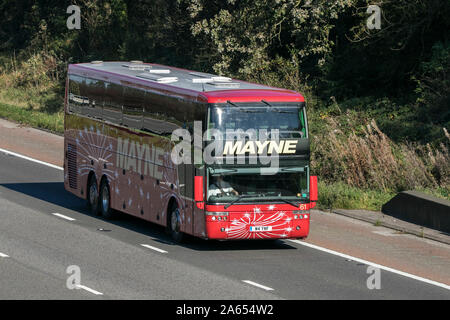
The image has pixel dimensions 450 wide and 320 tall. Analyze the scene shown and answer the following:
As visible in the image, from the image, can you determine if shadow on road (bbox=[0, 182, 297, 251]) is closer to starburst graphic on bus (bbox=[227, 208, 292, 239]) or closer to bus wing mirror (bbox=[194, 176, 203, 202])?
starburst graphic on bus (bbox=[227, 208, 292, 239])

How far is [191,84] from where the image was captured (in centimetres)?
2248

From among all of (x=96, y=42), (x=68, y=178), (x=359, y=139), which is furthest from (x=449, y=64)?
(x=96, y=42)

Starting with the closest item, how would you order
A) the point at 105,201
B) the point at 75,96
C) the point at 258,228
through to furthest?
the point at 258,228 < the point at 105,201 < the point at 75,96

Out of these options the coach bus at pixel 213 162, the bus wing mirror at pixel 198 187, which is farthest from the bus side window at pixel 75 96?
the bus wing mirror at pixel 198 187

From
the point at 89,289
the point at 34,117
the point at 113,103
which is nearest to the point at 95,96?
the point at 113,103

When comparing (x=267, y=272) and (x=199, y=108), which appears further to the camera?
(x=199, y=108)

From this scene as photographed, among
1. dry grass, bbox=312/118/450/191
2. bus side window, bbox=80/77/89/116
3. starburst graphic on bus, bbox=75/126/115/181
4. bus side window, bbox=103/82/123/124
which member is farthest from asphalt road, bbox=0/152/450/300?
dry grass, bbox=312/118/450/191

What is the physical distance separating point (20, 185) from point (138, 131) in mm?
7444

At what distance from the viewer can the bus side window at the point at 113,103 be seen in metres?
25.0

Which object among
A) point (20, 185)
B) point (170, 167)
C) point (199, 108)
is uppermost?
point (199, 108)

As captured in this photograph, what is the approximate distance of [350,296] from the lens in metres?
17.2

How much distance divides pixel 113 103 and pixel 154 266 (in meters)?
6.87

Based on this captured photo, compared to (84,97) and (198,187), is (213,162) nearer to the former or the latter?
(198,187)

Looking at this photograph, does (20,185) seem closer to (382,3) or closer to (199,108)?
(199,108)
